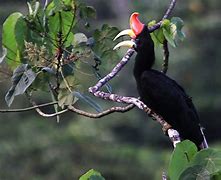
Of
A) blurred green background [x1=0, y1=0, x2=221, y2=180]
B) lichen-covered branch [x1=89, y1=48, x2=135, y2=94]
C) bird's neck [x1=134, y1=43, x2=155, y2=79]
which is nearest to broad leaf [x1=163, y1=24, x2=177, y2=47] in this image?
lichen-covered branch [x1=89, y1=48, x2=135, y2=94]

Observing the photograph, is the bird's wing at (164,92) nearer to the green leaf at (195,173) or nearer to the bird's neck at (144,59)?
the bird's neck at (144,59)

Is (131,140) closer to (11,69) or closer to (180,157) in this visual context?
(11,69)

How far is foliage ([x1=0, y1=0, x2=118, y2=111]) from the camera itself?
3.64 meters

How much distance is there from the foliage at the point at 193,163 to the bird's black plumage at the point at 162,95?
105 cm

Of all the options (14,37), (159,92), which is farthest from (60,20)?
(159,92)

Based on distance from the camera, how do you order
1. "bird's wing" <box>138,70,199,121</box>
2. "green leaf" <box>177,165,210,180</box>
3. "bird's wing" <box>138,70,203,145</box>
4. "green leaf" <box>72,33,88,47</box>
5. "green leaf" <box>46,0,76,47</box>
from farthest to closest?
"bird's wing" <box>138,70,199,121</box>
"bird's wing" <box>138,70,203,145</box>
"green leaf" <box>72,33,88,47</box>
"green leaf" <box>46,0,76,47</box>
"green leaf" <box>177,165,210,180</box>

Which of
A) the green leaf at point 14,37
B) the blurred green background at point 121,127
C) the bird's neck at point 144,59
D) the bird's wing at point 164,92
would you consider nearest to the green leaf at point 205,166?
the green leaf at point 14,37

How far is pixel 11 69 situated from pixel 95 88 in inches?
17.2

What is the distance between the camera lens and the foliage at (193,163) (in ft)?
9.37

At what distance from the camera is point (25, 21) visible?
3.80 metres

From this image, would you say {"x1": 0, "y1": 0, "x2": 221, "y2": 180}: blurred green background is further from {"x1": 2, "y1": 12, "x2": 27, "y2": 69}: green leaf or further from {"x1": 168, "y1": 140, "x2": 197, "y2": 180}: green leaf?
{"x1": 168, "y1": 140, "x2": 197, "y2": 180}: green leaf

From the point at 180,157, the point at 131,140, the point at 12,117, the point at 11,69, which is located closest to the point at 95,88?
the point at 11,69

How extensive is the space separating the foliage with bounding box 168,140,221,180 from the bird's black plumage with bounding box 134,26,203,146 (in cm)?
105

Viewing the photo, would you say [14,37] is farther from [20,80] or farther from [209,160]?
[209,160]
